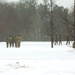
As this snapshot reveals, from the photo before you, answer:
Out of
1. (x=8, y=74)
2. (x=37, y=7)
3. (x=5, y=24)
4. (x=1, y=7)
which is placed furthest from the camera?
(x=37, y=7)

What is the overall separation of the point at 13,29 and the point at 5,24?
4.66 metres

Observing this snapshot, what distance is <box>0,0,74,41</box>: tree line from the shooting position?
275 feet

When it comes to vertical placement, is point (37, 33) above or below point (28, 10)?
below

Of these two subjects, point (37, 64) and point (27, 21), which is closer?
point (37, 64)

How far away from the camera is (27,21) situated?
94.1 meters

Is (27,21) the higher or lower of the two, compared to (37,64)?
higher

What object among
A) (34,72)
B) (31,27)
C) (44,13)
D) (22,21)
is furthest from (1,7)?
(34,72)

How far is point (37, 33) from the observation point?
10756 centimetres

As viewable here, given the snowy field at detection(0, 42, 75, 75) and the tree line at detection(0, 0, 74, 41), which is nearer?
the snowy field at detection(0, 42, 75, 75)

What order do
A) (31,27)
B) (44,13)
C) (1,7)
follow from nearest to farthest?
(1,7)
(31,27)
(44,13)

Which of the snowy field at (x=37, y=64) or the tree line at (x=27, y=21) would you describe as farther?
the tree line at (x=27, y=21)

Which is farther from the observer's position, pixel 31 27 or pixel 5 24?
pixel 31 27

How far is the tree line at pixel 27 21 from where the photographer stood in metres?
83.7

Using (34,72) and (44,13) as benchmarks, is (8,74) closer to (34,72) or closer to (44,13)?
(34,72)
